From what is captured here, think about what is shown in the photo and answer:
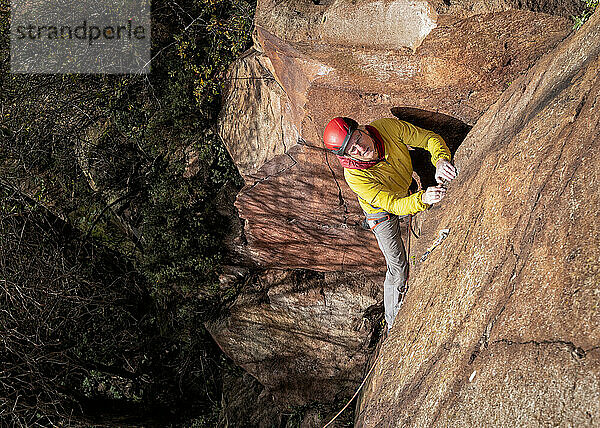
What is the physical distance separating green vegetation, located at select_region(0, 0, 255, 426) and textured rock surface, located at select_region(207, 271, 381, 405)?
60cm

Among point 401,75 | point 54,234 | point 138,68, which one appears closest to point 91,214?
point 54,234

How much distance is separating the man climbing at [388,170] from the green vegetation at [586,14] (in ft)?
3.72

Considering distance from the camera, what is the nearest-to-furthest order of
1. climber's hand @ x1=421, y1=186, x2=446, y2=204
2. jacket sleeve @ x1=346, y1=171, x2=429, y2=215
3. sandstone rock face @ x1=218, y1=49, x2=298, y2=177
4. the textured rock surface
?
climber's hand @ x1=421, y1=186, x2=446, y2=204, jacket sleeve @ x1=346, y1=171, x2=429, y2=215, sandstone rock face @ x1=218, y1=49, x2=298, y2=177, the textured rock surface

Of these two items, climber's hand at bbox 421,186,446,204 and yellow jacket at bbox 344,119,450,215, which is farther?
yellow jacket at bbox 344,119,450,215

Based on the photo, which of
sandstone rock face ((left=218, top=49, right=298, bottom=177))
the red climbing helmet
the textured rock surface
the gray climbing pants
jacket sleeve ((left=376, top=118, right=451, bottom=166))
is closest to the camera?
the red climbing helmet

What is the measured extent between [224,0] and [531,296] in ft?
16.8

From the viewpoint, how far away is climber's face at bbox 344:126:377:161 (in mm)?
3656

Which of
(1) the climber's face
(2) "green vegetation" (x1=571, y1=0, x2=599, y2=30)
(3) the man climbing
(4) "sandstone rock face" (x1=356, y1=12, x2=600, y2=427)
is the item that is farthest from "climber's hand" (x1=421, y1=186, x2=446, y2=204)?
(2) "green vegetation" (x1=571, y1=0, x2=599, y2=30)

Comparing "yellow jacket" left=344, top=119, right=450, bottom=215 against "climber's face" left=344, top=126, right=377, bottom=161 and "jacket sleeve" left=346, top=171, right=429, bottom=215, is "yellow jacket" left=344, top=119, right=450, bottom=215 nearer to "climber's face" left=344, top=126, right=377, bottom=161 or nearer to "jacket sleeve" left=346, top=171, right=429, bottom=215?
"jacket sleeve" left=346, top=171, right=429, bottom=215

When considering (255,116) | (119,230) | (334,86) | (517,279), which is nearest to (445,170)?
(334,86)

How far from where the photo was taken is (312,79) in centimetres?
436

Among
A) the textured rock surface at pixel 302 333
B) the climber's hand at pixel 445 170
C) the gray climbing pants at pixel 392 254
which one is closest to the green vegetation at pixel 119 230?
the textured rock surface at pixel 302 333

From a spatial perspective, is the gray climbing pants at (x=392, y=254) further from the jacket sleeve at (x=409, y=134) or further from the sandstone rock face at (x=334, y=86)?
the sandstone rock face at (x=334, y=86)

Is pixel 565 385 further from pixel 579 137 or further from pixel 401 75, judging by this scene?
pixel 401 75
